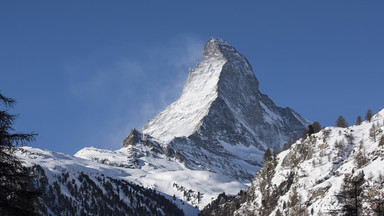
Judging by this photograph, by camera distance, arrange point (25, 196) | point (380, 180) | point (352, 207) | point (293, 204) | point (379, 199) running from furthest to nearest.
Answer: point (293, 204), point (380, 180), point (379, 199), point (352, 207), point (25, 196)

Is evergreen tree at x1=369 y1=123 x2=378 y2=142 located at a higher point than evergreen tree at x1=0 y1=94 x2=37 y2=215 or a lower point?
higher

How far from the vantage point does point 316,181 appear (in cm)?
18012

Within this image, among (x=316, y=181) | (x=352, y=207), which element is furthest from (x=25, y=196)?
(x=316, y=181)

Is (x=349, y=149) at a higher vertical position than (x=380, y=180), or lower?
higher

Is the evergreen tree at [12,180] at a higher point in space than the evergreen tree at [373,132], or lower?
lower

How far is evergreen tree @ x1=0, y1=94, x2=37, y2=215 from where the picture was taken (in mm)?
Result: 21578

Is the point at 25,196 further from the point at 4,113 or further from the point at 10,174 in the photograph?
the point at 4,113

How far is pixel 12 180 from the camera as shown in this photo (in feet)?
73.9

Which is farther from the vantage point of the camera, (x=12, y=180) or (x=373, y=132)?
(x=373, y=132)

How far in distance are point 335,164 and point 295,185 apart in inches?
710

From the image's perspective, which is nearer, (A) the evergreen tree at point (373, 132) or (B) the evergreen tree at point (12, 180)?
(B) the evergreen tree at point (12, 180)

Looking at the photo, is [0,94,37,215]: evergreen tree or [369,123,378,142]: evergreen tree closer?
[0,94,37,215]: evergreen tree

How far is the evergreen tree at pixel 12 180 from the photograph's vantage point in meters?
21.6

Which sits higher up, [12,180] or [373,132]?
[373,132]
